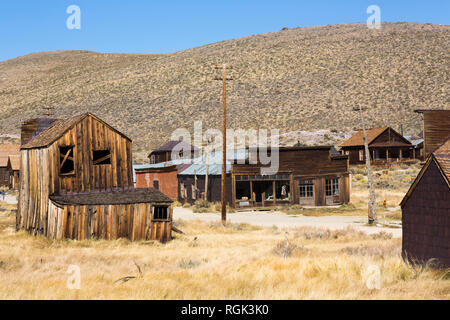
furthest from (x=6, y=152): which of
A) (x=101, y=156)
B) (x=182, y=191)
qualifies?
(x=101, y=156)

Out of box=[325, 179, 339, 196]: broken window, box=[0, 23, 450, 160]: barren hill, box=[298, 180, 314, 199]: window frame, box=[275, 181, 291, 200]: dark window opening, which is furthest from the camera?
box=[0, 23, 450, 160]: barren hill

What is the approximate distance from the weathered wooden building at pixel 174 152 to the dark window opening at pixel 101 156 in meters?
32.5

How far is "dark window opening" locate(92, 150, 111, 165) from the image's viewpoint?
22359 millimetres

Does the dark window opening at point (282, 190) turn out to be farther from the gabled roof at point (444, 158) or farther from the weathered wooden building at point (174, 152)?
the gabled roof at point (444, 158)

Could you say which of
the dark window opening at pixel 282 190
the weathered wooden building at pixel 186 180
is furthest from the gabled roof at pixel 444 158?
the dark window opening at pixel 282 190

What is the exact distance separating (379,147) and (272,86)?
38.1 meters

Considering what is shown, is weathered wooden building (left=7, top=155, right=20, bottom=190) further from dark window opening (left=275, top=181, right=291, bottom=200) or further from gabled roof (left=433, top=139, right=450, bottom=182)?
gabled roof (left=433, top=139, right=450, bottom=182)

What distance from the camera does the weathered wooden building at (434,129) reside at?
48.3 feet

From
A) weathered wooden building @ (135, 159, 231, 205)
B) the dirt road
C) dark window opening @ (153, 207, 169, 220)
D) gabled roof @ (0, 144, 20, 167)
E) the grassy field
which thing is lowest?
the dirt road

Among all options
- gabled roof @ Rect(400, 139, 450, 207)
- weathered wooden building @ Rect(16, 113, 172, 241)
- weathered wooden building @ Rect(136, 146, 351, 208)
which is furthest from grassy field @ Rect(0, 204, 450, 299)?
weathered wooden building @ Rect(136, 146, 351, 208)

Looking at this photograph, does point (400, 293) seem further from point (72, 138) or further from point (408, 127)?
point (408, 127)

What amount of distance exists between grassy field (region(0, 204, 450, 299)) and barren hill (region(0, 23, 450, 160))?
Answer: 55517mm
